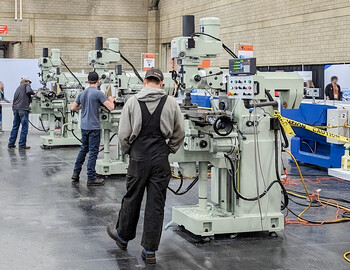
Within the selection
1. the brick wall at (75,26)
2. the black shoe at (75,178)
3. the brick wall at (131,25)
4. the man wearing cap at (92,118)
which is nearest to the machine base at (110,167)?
the black shoe at (75,178)

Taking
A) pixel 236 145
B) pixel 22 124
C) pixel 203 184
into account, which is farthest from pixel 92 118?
pixel 22 124

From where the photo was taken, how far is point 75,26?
74.0 feet

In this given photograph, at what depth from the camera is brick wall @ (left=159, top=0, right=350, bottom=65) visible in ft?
46.5

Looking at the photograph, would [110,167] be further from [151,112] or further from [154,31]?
[154,31]

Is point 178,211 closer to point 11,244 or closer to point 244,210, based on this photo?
point 244,210

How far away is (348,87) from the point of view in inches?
553

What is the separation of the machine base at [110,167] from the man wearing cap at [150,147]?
437 centimetres

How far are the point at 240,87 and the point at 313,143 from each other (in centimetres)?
561

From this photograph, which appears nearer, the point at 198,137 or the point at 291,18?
the point at 198,137

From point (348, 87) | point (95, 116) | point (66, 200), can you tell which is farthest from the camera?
point (348, 87)

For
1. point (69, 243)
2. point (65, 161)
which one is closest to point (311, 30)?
point (65, 161)

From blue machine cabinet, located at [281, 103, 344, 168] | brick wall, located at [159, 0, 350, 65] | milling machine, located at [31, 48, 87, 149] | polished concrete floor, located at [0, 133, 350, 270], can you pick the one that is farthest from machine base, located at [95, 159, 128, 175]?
brick wall, located at [159, 0, 350, 65]

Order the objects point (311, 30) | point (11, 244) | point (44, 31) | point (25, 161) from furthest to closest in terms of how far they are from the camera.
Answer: point (44, 31) < point (311, 30) < point (25, 161) < point (11, 244)

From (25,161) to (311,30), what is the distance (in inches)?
313
